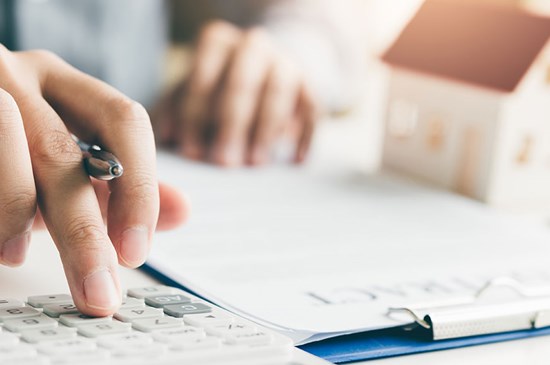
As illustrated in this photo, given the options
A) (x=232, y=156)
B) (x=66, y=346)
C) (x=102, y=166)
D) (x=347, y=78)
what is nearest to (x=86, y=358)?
(x=66, y=346)

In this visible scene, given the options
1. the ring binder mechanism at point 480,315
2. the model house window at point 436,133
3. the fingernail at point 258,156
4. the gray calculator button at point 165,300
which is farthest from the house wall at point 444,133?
the gray calculator button at point 165,300

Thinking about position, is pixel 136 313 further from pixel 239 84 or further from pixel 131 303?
pixel 239 84

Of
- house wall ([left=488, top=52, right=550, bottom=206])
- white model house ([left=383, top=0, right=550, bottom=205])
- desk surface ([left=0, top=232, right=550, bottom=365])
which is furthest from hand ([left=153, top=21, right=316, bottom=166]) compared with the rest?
desk surface ([left=0, top=232, right=550, bottom=365])

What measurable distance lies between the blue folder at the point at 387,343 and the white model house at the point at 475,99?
1.03 ft

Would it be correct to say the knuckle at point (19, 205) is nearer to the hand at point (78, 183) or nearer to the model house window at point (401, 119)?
the hand at point (78, 183)

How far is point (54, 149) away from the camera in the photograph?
1.31 ft

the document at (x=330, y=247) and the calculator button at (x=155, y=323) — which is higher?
the document at (x=330, y=247)

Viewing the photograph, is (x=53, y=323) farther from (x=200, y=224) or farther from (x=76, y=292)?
(x=200, y=224)

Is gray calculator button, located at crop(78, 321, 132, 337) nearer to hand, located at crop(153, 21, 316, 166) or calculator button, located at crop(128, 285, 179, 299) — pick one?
calculator button, located at crop(128, 285, 179, 299)

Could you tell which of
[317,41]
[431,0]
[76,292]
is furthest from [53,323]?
[317,41]

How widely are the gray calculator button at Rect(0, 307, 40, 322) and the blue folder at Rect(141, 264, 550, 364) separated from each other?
119 millimetres

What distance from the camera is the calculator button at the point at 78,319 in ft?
1.08

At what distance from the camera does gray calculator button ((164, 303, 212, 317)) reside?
1.17ft

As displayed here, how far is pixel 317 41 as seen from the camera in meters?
1.12
